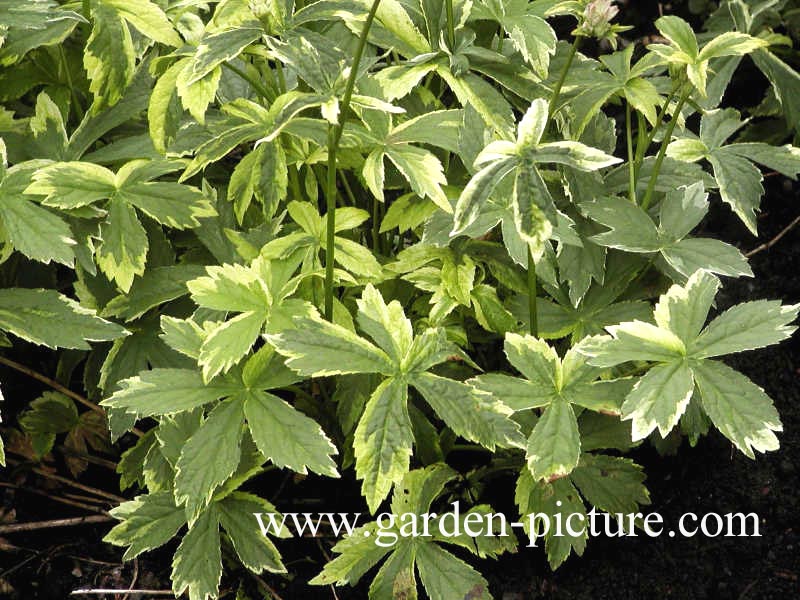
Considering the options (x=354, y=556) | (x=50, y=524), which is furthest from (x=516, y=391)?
(x=50, y=524)

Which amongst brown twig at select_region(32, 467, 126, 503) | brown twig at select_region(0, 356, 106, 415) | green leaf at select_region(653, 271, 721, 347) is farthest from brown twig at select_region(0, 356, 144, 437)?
green leaf at select_region(653, 271, 721, 347)

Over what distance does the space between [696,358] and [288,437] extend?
646mm

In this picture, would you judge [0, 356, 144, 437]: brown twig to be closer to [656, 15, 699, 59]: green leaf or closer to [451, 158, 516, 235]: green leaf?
[451, 158, 516, 235]: green leaf

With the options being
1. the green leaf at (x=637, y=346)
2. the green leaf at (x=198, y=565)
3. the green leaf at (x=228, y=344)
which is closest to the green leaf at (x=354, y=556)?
the green leaf at (x=198, y=565)

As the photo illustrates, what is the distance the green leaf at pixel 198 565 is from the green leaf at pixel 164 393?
0.25 m

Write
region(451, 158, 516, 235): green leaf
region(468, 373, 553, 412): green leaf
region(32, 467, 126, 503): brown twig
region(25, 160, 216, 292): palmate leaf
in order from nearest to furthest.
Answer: region(451, 158, 516, 235): green leaf < region(468, 373, 553, 412): green leaf < region(25, 160, 216, 292): palmate leaf < region(32, 467, 126, 503): brown twig

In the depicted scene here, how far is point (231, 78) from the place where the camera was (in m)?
1.84

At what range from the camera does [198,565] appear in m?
1.50

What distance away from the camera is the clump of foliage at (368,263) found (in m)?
1.36

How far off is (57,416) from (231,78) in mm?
788

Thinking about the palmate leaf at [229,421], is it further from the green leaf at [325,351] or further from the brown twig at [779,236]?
the brown twig at [779,236]

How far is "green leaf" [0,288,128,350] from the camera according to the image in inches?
58.9

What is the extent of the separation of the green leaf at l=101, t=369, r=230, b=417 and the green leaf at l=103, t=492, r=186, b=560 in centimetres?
22

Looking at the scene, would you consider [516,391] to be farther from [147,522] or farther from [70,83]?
[70,83]
